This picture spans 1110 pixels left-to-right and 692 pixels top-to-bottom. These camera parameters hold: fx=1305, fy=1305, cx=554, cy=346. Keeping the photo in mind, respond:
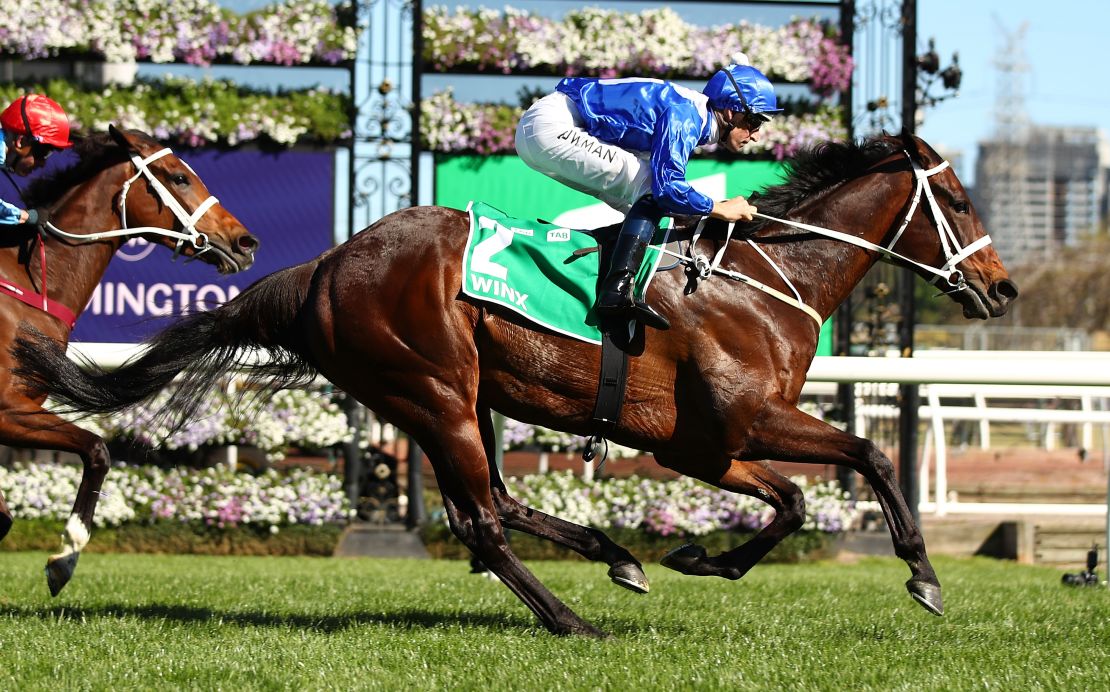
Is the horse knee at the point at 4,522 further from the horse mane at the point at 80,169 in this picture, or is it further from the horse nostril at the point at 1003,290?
the horse nostril at the point at 1003,290

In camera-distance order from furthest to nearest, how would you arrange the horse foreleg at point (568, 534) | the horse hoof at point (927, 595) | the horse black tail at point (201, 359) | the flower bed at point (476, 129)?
the flower bed at point (476, 129) < the horse black tail at point (201, 359) < the horse foreleg at point (568, 534) < the horse hoof at point (927, 595)

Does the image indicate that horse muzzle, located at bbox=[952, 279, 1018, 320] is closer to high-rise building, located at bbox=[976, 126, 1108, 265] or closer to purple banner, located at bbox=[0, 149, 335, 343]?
purple banner, located at bbox=[0, 149, 335, 343]

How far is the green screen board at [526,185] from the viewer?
8844 mm

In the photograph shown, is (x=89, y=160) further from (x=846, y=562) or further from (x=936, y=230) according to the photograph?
(x=846, y=562)

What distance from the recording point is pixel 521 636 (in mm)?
4285

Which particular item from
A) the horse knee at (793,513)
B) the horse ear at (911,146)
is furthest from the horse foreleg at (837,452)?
the horse ear at (911,146)

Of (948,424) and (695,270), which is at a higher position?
(695,270)

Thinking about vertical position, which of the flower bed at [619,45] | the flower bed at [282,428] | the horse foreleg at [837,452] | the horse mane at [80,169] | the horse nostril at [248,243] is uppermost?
the flower bed at [619,45]

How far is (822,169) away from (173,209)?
9.24 ft

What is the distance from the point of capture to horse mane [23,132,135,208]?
5672mm

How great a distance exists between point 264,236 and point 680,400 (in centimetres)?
490

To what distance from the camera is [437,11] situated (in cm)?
883

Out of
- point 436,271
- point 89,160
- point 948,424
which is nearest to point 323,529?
point 89,160

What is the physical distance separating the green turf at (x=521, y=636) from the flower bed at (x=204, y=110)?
10.6 ft
